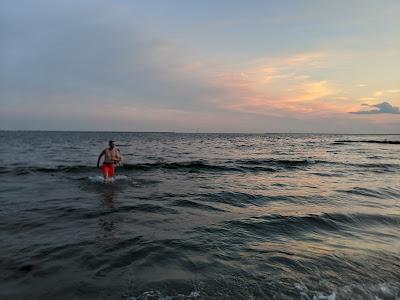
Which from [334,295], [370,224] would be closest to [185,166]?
[370,224]

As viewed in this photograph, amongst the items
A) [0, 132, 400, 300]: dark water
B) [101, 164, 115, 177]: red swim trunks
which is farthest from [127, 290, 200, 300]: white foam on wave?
[101, 164, 115, 177]: red swim trunks

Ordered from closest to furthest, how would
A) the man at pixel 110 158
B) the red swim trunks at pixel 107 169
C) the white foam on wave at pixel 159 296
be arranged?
the white foam on wave at pixel 159 296, the man at pixel 110 158, the red swim trunks at pixel 107 169

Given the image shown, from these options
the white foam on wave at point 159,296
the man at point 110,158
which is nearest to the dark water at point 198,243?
the white foam on wave at point 159,296

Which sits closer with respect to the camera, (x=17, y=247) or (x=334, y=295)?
(x=334, y=295)

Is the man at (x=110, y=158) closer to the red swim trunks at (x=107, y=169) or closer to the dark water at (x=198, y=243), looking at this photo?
the red swim trunks at (x=107, y=169)

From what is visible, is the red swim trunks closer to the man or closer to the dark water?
the man

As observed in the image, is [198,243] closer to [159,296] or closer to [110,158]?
[159,296]

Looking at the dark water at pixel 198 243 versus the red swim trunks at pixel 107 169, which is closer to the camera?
the dark water at pixel 198 243

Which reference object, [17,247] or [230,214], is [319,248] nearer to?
[230,214]

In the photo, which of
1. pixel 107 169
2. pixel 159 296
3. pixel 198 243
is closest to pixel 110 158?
pixel 107 169

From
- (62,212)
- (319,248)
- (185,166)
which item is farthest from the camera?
(185,166)

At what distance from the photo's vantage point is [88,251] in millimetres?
7828

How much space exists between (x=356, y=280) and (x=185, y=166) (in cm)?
2278

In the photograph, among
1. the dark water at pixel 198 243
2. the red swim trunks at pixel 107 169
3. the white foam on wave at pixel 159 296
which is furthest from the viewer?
the red swim trunks at pixel 107 169
